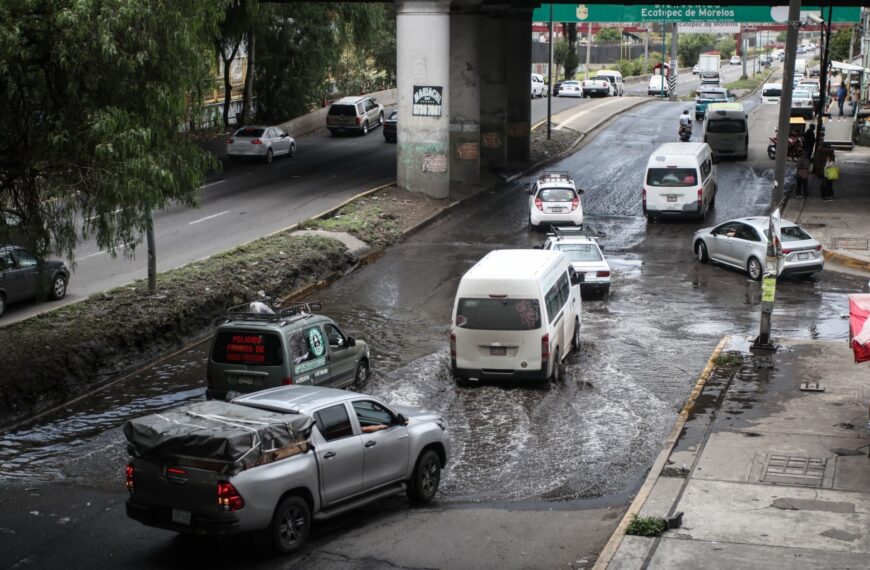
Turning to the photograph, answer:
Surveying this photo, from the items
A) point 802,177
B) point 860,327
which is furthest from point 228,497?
point 802,177

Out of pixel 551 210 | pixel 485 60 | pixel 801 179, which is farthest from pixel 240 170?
pixel 801 179

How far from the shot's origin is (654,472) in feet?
50.5

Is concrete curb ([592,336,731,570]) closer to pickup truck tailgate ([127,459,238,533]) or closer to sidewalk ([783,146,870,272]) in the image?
pickup truck tailgate ([127,459,238,533])

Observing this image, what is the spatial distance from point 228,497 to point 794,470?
795cm

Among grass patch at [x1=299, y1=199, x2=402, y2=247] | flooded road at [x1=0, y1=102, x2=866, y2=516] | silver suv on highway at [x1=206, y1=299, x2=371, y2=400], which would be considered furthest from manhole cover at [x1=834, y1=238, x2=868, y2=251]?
silver suv on highway at [x1=206, y1=299, x2=371, y2=400]

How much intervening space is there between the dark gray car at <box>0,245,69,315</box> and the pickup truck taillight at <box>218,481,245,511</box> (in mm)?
13470

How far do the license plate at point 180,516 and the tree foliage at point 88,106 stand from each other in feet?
23.8

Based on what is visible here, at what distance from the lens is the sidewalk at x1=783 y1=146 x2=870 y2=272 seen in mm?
32562

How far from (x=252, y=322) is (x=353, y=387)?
110 inches

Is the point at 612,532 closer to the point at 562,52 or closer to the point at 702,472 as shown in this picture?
the point at 702,472

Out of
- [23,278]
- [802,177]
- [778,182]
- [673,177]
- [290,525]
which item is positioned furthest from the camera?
[802,177]

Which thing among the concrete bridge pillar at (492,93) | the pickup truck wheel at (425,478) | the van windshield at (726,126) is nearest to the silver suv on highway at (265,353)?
the pickup truck wheel at (425,478)

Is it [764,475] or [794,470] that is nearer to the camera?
[764,475]

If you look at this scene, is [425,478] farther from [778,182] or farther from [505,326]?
[778,182]
